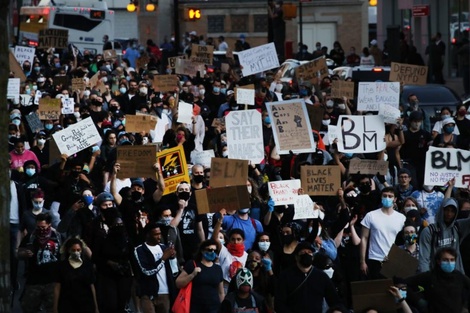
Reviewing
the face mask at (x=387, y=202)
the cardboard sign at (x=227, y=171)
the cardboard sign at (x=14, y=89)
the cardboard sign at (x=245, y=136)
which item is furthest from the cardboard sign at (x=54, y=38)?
the face mask at (x=387, y=202)

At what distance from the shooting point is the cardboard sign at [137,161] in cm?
1591

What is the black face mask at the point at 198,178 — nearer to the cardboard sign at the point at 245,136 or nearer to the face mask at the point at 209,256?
the cardboard sign at the point at 245,136

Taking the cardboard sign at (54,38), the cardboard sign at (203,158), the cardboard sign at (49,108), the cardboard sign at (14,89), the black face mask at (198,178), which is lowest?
the black face mask at (198,178)

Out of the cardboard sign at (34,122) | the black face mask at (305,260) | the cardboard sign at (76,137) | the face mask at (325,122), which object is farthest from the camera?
the face mask at (325,122)

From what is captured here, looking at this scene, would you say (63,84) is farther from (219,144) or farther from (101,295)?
(101,295)

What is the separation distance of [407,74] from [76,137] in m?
Result: 7.39

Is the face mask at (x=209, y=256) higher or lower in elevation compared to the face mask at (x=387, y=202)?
lower

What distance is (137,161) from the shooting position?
16.0m

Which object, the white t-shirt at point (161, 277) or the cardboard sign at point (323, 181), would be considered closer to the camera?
the white t-shirt at point (161, 277)

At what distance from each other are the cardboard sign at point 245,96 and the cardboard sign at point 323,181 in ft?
20.5

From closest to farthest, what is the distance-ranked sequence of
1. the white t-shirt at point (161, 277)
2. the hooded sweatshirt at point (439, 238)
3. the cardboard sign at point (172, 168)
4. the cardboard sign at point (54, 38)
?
the hooded sweatshirt at point (439, 238), the white t-shirt at point (161, 277), the cardboard sign at point (172, 168), the cardboard sign at point (54, 38)

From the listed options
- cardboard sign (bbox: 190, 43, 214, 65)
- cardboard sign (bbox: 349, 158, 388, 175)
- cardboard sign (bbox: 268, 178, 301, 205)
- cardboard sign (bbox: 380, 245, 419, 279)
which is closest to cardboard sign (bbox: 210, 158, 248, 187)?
cardboard sign (bbox: 268, 178, 301, 205)

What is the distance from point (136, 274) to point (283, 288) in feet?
5.60

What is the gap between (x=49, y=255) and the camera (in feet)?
44.1
